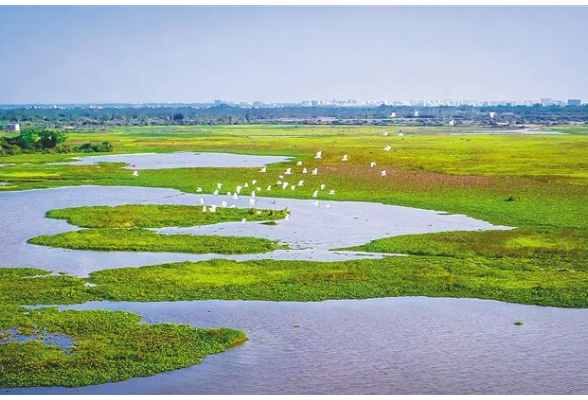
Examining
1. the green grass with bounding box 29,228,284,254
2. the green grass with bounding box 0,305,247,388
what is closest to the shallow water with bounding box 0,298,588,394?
the green grass with bounding box 0,305,247,388

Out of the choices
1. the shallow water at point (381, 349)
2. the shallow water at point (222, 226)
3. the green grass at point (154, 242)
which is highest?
the green grass at point (154, 242)

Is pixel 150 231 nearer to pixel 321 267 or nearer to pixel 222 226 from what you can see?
pixel 222 226

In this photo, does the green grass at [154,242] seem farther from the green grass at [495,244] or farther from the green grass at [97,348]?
the green grass at [97,348]

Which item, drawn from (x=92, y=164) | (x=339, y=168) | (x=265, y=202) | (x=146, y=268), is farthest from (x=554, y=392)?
(x=92, y=164)

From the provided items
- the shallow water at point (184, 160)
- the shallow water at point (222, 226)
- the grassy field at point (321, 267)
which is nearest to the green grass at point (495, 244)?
the grassy field at point (321, 267)

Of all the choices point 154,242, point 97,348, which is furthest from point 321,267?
point 97,348
